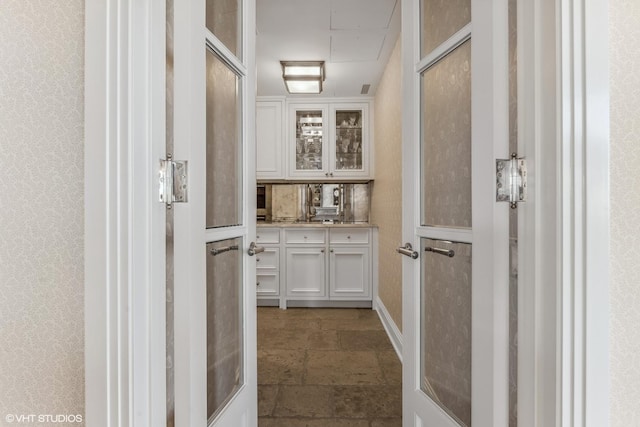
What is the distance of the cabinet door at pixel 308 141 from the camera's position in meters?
3.85

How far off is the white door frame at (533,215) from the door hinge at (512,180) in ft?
0.10

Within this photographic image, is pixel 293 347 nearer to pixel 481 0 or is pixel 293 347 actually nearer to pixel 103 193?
pixel 103 193

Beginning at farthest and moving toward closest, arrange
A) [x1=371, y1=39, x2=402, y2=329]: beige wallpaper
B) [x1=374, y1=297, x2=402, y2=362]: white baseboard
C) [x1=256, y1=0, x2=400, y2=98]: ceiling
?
1. [x1=371, y1=39, x2=402, y2=329]: beige wallpaper
2. [x1=374, y1=297, x2=402, y2=362]: white baseboard
3. [x1=256, y1=0, x2=400, y2=98]: ceiling

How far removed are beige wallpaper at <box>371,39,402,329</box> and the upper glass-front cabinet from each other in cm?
26

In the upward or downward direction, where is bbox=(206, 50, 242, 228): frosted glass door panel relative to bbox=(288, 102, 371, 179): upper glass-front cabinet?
downward

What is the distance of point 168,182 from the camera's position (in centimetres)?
72

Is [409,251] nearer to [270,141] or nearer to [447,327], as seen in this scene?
[447,327]

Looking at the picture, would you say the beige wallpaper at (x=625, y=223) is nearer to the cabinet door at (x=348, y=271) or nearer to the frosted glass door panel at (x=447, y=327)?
the frosted glass door panel at (x=447, y=327)

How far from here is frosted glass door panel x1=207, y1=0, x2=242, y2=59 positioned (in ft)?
3.10

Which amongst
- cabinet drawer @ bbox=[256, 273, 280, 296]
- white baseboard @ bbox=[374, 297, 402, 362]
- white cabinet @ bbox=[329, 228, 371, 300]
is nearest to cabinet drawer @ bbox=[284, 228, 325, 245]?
white cabinet @ bbox=[329, 228, 371, 300]

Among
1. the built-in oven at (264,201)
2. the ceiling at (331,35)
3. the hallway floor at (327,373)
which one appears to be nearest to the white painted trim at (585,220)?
the hallway floor at (327,373)

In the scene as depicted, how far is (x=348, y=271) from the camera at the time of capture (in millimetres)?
3588

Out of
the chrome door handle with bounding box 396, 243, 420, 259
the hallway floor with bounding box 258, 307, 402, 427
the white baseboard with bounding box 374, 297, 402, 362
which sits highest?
the chrome door handle with bounding box 396, 243, 420, 259

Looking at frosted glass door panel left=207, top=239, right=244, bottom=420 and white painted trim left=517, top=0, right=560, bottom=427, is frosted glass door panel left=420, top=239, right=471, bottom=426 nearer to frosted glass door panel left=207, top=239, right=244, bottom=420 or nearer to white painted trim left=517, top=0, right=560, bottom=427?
white painted trim left=517, top=0, right=560, bottom=427
